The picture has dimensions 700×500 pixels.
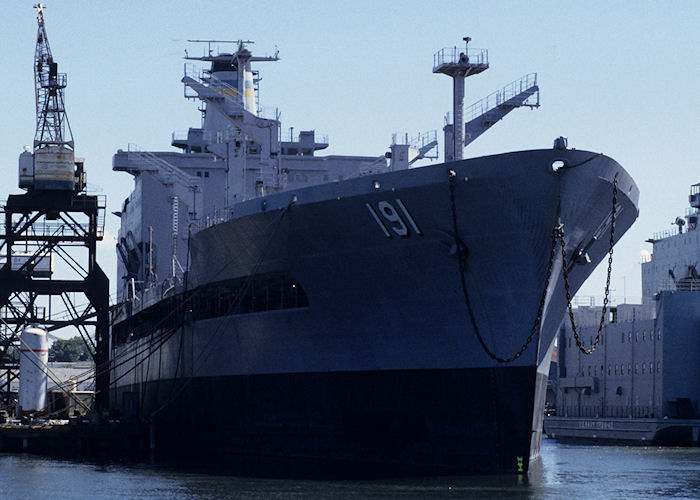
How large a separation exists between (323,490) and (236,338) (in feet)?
29.5

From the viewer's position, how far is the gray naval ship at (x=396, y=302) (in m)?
27.1

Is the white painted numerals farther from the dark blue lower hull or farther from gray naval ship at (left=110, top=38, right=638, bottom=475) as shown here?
the dark blue lower hull

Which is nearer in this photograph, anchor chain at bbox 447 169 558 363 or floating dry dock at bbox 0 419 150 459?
anchor chain at bbox 447 169 558 363

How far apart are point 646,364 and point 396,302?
3393 cm

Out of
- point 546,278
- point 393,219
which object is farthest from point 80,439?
point 546,278

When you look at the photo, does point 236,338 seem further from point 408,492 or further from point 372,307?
point 408,492

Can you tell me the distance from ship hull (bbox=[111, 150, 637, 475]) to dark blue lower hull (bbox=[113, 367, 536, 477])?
0.03 metres

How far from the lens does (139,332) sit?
47219mm

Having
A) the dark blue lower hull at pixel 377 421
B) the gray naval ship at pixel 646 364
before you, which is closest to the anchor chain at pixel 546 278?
the dark blue lower hull at pixel 377 421

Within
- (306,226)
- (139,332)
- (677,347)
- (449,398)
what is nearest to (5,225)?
(139,332)

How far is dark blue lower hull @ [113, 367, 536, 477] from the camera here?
91.2ft

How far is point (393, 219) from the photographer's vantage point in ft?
92.4

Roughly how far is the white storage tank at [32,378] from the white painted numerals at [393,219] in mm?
17510

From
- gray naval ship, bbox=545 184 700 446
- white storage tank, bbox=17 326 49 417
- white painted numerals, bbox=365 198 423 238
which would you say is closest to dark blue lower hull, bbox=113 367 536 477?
white painted numerals, bbox=365 198 423 238
